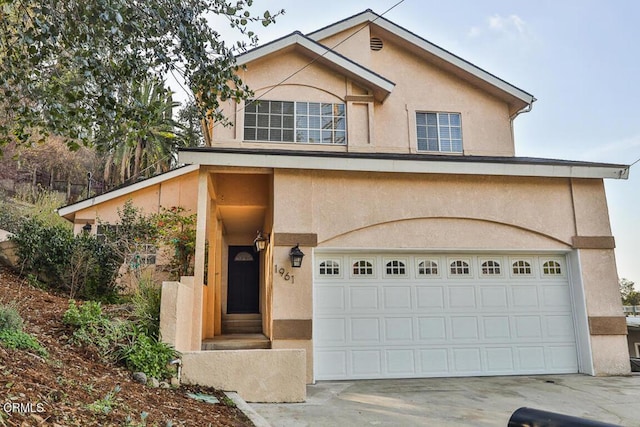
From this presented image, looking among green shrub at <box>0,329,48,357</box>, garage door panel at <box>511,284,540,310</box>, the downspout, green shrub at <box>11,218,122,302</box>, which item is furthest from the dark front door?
green shrub at <box>0,329,48,357</box>

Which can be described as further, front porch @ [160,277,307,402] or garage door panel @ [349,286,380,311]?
garage door panel @ [349,286,380,311]

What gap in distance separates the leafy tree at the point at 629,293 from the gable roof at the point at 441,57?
31.0 metres

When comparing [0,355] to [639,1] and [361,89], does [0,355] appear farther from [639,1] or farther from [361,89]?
[639,1]

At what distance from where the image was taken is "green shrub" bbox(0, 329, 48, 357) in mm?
4828

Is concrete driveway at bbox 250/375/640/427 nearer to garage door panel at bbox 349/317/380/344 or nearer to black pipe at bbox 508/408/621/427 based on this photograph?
garage door panel at bbox 349/317/380/344

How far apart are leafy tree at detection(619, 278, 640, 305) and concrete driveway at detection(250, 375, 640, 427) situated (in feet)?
106

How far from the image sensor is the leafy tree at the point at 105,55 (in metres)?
3.97

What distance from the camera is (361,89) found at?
11.5m

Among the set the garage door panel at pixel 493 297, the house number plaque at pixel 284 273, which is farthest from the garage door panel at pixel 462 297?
the house number plaque at pixel 284 273

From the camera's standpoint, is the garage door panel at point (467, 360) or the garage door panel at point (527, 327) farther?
the garage door panel at point (527, 327)

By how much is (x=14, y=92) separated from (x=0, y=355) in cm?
259

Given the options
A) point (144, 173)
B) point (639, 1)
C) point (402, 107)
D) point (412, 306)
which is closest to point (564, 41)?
point (639, 1)

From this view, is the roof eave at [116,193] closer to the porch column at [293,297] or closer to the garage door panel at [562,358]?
the porch column at [293,297]

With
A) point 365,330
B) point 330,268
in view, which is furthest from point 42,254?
point 365,330
